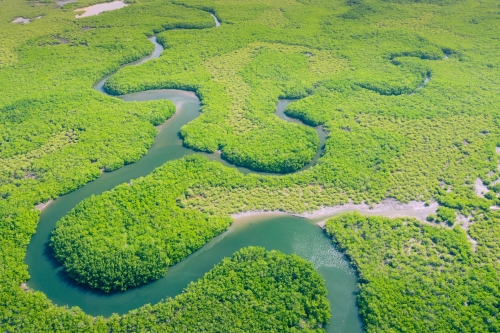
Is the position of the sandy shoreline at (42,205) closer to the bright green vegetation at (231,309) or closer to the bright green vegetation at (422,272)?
the bright green vegetation at (231,309)

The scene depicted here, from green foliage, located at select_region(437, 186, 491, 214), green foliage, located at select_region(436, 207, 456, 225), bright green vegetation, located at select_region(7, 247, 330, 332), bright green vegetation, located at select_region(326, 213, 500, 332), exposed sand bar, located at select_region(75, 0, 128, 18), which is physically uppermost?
exposed sand bar, located at select_region(75, 0, 128, 18)

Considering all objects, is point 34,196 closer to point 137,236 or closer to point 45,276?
point 45,276

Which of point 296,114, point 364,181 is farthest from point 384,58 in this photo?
point 364,181

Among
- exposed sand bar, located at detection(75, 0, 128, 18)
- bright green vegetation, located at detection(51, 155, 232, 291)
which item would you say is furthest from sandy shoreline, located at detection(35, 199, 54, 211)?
exposed sand bar, located at detection(75, 0, 128, 18)

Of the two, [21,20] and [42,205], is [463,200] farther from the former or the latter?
[21,20]

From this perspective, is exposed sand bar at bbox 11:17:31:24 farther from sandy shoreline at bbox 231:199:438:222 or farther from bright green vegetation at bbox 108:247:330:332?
bright green vegetation at bbox 108:247:330:332
